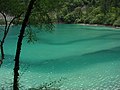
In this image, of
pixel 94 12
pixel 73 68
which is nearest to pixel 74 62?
pixel 73 68

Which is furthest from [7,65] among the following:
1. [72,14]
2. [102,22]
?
[72,14]

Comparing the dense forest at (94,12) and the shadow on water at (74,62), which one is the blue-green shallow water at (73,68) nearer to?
the shadow on water at (74,62)

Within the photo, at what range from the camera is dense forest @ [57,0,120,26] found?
281 ft

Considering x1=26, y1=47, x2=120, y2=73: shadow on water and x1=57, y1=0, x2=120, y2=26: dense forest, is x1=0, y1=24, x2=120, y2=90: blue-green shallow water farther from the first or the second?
x1=57, y1=0, x2=120, y2=26: dense forest

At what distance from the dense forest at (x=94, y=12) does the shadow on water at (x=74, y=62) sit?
44.6 metres

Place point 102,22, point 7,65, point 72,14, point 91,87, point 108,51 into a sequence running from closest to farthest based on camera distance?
point 91,87 < point 7,65 < point 108,51 < point 102,22 < point 72,14

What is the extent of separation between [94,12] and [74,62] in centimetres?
6513

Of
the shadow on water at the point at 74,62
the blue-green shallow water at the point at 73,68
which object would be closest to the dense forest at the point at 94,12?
the shadow on water at the point at 74,62

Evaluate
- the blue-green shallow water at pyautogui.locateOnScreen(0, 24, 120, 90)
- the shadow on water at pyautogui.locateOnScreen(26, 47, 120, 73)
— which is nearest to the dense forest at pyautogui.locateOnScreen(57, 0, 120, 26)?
the shadow on water at pyautogui.locateOnScreen(26, 47, 120, 73)

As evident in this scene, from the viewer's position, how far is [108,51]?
38.3 metres

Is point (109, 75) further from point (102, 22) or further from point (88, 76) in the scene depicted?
point (102, 22)

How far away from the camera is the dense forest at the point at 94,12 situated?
85512 mm

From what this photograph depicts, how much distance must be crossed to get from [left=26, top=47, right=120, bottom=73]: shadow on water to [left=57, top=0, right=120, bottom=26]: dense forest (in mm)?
44623

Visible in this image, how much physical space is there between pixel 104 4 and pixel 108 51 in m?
56.7
